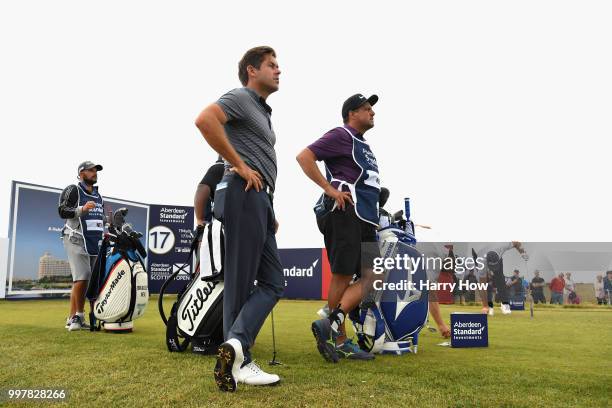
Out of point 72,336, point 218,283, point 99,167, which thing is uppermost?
point 99,167

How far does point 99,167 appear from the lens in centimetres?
609

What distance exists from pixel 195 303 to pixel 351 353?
4.22ft

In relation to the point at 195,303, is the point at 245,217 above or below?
above

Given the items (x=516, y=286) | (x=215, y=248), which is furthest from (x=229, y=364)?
(x=516, y=286)

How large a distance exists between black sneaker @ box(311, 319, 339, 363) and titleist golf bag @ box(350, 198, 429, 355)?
0.54m

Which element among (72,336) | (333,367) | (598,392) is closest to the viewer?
(598,392)

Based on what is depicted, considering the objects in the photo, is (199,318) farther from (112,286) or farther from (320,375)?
(112,286)

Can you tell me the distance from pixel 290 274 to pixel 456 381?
1300cm

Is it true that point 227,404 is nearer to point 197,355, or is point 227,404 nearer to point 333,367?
point 333,367

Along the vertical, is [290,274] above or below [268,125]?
below

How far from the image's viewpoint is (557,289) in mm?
11336

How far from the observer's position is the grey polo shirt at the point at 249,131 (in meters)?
2.49

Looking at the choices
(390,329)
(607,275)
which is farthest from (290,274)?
(390,329)

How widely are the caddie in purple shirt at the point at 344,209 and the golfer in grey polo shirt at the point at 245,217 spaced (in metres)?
0.89
